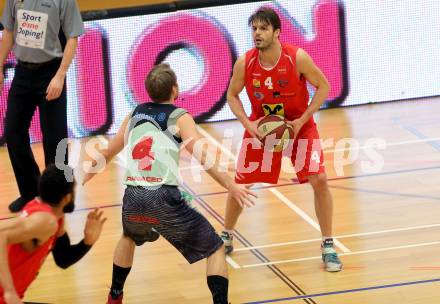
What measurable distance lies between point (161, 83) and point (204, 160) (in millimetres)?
598

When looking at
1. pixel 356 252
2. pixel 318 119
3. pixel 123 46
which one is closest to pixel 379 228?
pixel 356 252

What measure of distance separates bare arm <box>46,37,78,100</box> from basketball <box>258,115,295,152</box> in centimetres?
186

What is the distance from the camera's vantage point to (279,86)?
26.9 feet

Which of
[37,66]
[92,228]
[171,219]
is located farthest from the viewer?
[37,66]

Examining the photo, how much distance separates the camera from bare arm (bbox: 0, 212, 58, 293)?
560 cm

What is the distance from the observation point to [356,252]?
8469 mm

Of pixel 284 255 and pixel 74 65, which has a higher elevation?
pixel 74 65

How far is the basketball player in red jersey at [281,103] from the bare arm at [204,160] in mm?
1388

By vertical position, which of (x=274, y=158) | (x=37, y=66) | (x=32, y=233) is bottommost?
(x=274, y=158)

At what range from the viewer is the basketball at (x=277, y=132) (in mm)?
8148

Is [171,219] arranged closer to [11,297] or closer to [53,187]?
[53,187]

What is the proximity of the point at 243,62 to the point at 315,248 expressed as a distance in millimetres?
1607

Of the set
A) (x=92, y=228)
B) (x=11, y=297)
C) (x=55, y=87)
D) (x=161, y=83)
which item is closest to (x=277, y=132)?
(x=161, y=83)

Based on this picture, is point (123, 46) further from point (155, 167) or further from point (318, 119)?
point (155, 167)
